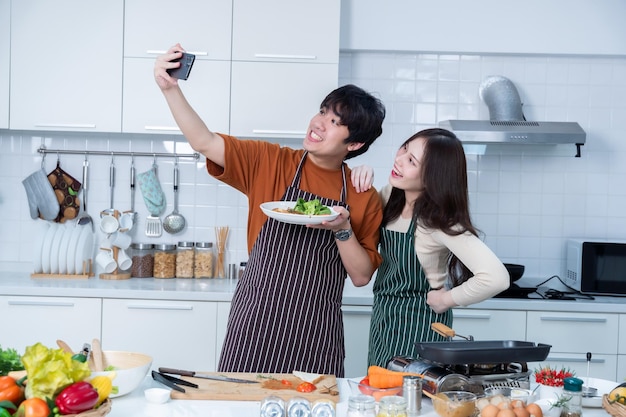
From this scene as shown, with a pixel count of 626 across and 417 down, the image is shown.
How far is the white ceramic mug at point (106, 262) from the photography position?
382cm

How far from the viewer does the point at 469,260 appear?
2.26m

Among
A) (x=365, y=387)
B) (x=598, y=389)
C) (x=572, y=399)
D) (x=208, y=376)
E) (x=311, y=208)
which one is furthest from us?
(x=311, y=208)

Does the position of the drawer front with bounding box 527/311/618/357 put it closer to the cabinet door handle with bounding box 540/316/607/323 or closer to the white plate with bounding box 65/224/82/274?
the cabinet door handle with bounding box 540/316/607/323

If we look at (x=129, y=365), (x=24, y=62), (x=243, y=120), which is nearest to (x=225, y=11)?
(x=243, y=120)

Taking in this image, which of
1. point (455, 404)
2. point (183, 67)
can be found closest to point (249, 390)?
point (455, 404)

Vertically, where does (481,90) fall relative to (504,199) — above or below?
above

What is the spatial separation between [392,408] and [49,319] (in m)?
2.28

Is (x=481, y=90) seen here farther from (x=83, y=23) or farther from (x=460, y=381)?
(x=460, y=381)

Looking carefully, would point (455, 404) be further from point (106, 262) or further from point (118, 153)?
point (118, 153)

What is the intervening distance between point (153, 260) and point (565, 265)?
2242 millimetres

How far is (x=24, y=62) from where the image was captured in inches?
144

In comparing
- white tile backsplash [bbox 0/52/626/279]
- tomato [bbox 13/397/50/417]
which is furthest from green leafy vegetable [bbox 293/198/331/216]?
white tile backsplash [bbox 0/52/626/279]

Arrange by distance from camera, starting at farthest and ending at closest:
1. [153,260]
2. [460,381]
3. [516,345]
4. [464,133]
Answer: [153,260] < [464,133] < [516,345] < [460,381]

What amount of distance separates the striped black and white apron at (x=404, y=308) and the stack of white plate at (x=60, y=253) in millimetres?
2008
